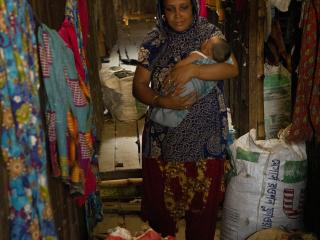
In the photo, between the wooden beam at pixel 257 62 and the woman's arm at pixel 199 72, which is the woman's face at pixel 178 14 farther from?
the wooden beam at pixel 257 62

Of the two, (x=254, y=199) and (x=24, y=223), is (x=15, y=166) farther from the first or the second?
(x=254, y=199)

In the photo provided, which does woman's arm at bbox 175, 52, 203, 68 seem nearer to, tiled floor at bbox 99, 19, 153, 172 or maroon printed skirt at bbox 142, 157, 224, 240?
maroon printed skirt at bbox 142, 157, 224, 240

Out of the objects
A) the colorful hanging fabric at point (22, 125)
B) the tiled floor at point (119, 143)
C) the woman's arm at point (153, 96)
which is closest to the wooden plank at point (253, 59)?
the woman's arm at point (153, 96)

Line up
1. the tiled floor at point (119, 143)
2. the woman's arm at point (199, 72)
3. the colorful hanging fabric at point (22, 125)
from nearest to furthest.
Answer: the colorful hanging fabric at point (22, 125)
the woman's arm at point (199, 72)
the tiled floor at point (119, 143)

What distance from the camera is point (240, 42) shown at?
166 inches

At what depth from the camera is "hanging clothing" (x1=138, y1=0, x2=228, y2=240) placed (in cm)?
281

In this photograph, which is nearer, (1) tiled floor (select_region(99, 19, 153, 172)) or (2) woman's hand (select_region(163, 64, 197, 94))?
(2) woman's hand (select_region(163, 64, 197, 94))

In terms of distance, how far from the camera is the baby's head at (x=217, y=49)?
265cm

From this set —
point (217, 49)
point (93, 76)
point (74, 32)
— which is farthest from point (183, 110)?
point (93, 76)

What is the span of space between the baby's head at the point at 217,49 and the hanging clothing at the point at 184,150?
0.20 ft

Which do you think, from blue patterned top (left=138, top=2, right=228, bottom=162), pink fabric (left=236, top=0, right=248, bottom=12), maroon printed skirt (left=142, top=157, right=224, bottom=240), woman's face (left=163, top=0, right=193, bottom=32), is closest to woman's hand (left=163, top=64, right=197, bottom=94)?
blue patterned top (left=138, top=2, right=228, bottom=162)

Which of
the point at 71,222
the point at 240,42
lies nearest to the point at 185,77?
the point at 71,222

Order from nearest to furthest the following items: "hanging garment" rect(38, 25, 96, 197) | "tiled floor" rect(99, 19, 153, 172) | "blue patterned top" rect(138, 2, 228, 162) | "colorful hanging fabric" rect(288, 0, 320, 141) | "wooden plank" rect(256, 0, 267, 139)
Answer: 1. "hanging garment" rect(38, 25, 96, 197)
2. "colorful hanging fabric" rect(288, 0, 320, 141)
3. "blue patterned top" rect(138, 2, 228, 162)
4. "wooden plank" rect(256, 0, 267, 139)
5. "tiled floor" rect(99, 19, 153, 172)

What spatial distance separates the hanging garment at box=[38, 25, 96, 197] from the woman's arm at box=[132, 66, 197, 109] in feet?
2.09
